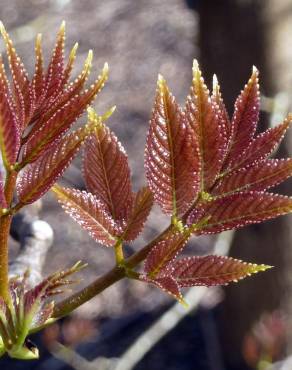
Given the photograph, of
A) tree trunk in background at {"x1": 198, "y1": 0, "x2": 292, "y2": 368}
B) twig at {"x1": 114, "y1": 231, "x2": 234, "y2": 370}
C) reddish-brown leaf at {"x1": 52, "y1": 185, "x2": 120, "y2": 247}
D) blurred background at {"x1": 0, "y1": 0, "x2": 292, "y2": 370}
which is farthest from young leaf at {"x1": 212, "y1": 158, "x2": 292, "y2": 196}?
twig at {"x1": 114, "y1": 231, "x2": 234, "y2": 370}

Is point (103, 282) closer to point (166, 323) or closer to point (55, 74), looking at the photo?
point (55, 74)

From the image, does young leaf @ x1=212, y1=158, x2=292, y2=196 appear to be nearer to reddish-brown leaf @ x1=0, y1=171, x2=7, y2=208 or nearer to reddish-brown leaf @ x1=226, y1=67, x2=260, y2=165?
reddish-brown leaf @ x1=226, y1=67, x2=260, y2=165

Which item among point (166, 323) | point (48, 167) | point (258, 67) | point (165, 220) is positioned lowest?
point (166, 323)

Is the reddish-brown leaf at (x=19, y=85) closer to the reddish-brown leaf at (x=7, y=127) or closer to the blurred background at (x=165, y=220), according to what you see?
the reddish-brown leaf at (x=7, y=127)

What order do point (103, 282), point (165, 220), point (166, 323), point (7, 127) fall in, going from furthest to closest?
point (165, 220)
point (166, 323)
point (103, 282)
point (7, 127)

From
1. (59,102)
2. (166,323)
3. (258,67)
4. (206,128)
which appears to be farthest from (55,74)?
(166,323)

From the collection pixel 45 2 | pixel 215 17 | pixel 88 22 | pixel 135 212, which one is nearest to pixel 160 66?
pixel 88 22

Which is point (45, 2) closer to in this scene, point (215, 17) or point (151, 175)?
point (215, 17)
